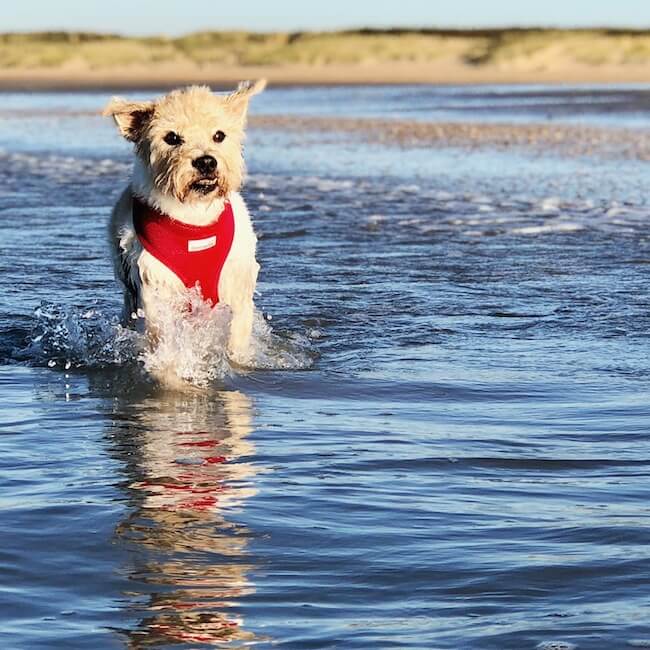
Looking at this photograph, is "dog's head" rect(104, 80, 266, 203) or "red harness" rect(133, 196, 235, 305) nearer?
"dog's head" rect(104, 80, 266, 203)

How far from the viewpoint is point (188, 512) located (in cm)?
544

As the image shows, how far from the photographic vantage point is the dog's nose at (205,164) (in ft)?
24.4

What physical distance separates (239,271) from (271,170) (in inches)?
487

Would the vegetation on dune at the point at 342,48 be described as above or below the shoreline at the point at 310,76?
above

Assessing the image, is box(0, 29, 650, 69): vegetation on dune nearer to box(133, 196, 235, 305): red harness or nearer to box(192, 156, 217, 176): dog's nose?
box(133, 196, 235, 305): red harness

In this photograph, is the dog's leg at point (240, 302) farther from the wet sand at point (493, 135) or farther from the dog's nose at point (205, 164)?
the wet sand at point (493, 135)

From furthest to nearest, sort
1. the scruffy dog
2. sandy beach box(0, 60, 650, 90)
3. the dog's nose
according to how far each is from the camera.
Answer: sandy beach box(0, 60, 650, 90) → the scruffy dog → the dog's nose

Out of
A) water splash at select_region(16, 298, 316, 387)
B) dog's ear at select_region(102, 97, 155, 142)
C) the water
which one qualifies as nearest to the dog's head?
dog's ear at select_region(102, 97, 155, 142)

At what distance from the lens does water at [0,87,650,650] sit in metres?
4.50

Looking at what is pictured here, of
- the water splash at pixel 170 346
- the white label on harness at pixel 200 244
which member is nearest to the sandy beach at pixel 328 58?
the water splash at pixel 170 346

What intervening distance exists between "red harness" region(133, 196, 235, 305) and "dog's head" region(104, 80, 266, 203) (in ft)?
0.58

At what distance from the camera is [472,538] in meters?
5.14

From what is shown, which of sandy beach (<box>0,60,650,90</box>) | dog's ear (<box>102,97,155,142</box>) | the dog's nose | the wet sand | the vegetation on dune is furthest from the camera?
the vegetation on dune

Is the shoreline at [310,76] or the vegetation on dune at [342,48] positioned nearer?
the shoreline at [310,76]
